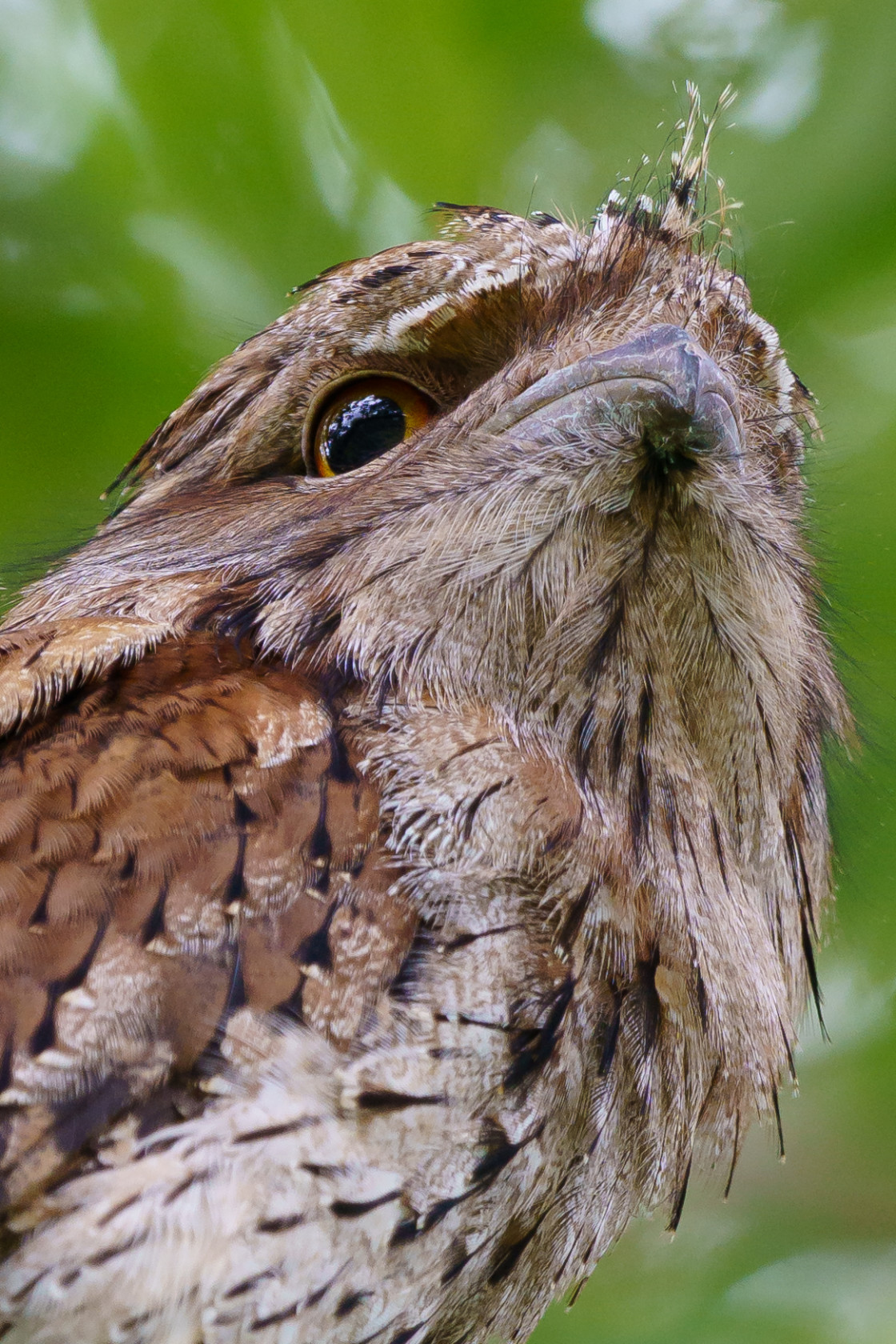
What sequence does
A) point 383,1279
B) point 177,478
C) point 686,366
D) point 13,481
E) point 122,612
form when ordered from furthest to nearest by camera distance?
1. point 13,481
2. point 177,478
3. point 122,612
4. point 686,366
5. point 383,1279

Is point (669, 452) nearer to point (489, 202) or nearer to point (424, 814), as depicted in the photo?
point (424, 814)

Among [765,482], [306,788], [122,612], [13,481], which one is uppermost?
[13,481]

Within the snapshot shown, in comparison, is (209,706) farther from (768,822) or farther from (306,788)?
(768,822)

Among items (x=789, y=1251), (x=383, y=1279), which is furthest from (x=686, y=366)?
(x=789, y=1251)

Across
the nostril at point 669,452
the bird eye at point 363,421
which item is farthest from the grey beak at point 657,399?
the bird eye at point 363,421

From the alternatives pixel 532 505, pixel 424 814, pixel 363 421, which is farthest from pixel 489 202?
pixel 424 814

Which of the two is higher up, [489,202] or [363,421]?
[489,202]

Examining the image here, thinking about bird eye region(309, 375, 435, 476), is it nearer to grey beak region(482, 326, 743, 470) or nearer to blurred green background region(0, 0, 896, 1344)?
grey beak region(482, 326, 743, 470)
